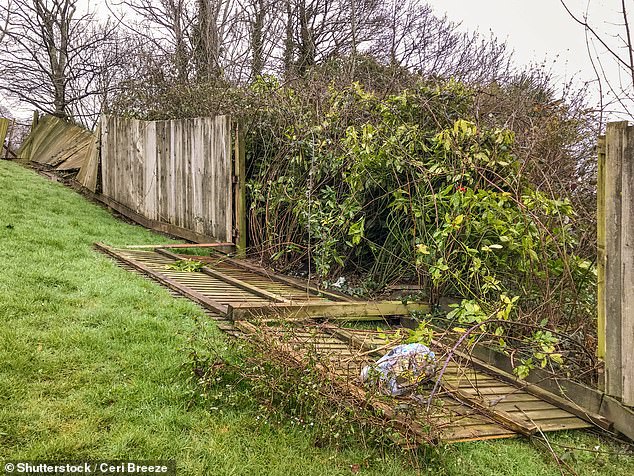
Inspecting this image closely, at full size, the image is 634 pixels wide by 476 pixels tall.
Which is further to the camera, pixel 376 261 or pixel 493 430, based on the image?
pixel 376 261

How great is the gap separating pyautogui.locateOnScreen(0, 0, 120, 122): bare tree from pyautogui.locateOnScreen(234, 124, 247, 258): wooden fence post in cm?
1111

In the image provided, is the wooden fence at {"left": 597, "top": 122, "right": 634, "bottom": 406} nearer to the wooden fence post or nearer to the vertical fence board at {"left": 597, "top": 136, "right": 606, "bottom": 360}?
the vertical fence board at {"left": 597, "top": 136, "right": 606, "bottom": 360}

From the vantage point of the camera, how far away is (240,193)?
24.6 ft

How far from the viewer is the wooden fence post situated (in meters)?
7.45

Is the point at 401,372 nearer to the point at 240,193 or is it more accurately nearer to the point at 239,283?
the point at 239,283

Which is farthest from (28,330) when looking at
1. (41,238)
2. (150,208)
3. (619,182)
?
(150,208)

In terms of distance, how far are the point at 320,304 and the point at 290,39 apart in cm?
1123

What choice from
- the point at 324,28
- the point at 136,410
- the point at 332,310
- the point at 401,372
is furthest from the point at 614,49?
the point at 324,28

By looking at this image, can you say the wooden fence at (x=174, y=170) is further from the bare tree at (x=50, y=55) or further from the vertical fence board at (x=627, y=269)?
the bare tree at (x=50, y=55)

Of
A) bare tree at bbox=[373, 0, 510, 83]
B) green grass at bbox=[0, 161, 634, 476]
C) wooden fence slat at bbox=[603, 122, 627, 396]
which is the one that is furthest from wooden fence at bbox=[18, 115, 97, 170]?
wooden fence slat at bbox=[603, 122, 627, 396]

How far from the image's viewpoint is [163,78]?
10359 millimetres

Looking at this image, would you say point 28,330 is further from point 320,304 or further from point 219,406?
point 320,304

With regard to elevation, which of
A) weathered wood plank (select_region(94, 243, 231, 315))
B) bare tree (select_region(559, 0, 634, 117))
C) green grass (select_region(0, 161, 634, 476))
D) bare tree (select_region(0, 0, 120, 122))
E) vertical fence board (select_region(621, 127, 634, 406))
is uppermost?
bare tree (select_region(0, 0, 120, 122))

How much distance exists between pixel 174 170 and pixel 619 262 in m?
7.25
